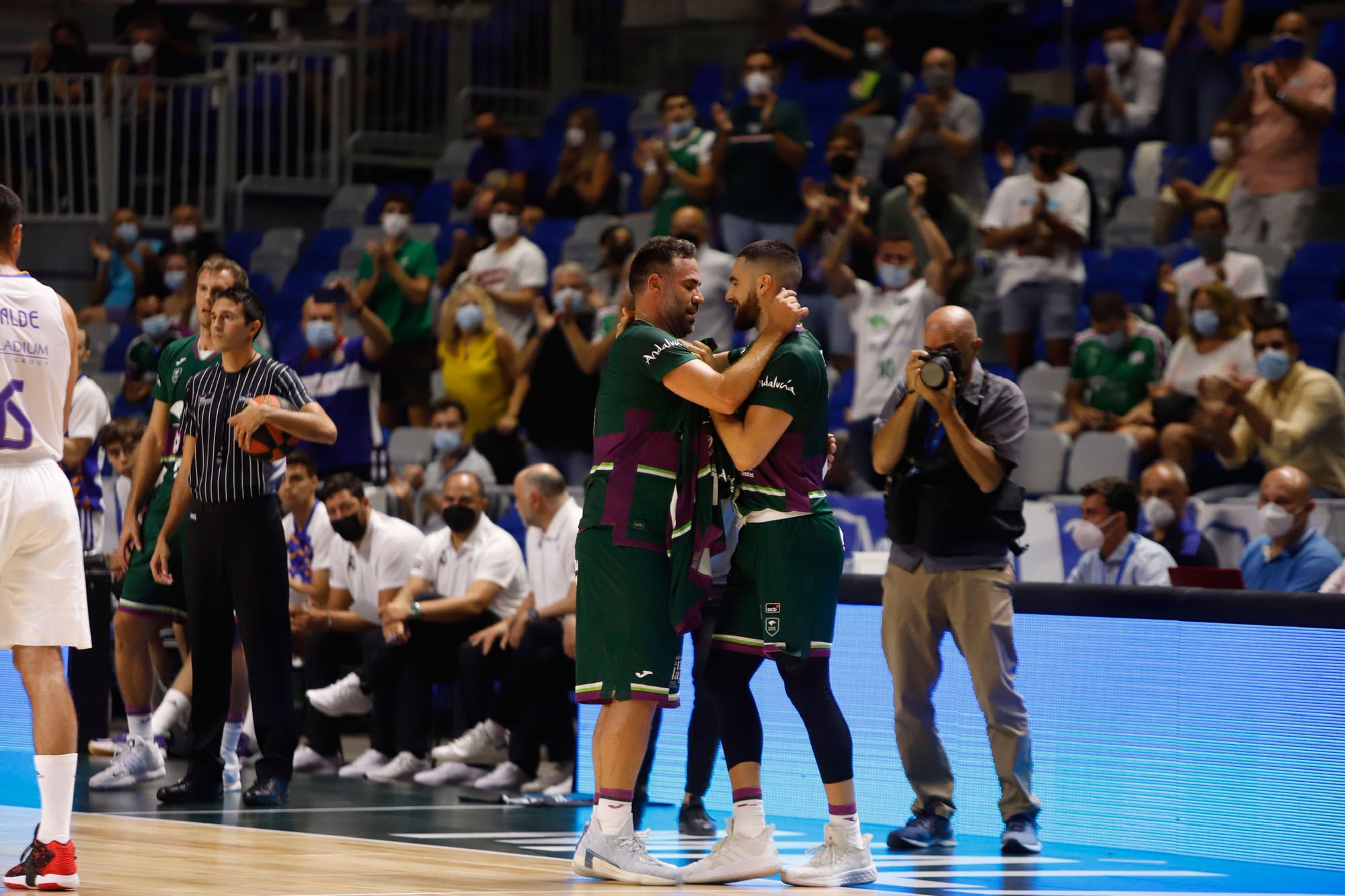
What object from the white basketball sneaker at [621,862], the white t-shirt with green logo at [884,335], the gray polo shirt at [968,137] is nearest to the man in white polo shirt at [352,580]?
the white t-shirt with green logo at [884,335]

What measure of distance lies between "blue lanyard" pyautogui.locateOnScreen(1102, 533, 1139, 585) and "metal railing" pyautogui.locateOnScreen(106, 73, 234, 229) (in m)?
10.8

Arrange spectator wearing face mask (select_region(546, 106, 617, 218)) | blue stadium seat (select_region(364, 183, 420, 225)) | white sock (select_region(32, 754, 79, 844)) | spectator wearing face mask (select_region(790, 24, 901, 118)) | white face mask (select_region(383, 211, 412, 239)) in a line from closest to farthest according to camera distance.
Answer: white sock (select_region(32, 754, 79, 844)) < white face mask (select_region(383, 211, 412, 239)) < spectator wearing face mask (select_region(790, 24, 901, 118)) < spectator wearing face mask (select_region(546, 106, 617, 218)) < blue stadium seat (select_region(364, 183, 420, 225))

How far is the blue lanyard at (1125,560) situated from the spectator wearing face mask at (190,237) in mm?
9056

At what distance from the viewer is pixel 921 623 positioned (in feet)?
22.6

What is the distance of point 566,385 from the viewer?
11695 mm

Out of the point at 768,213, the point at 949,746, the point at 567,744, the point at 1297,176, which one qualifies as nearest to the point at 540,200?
the point at 768,213

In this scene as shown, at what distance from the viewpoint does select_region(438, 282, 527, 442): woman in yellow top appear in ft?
41.5

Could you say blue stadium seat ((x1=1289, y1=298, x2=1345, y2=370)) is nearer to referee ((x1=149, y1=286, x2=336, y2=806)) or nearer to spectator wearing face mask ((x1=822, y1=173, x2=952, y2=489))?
spectator wearing face mask ((x1=822, y1=173, x2=952, y2=489))

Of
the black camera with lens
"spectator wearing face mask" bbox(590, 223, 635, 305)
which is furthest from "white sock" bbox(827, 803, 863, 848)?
"spectator wearing face mask" bbox(590, 223, 635, 305)

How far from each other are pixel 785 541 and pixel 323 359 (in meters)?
7.27

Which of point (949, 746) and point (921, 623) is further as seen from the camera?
point (949, 746)

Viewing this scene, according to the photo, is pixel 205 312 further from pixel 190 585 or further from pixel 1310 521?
pixel 1310 521

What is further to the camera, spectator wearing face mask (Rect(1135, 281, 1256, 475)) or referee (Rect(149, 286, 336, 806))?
spectator wearing face mask (Rect(1135, 281, 1256, 475))

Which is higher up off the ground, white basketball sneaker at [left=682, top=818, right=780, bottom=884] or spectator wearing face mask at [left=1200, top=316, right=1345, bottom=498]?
spectator wearing face mask at [left=1200, top=316, right=1345, bottom=498]
